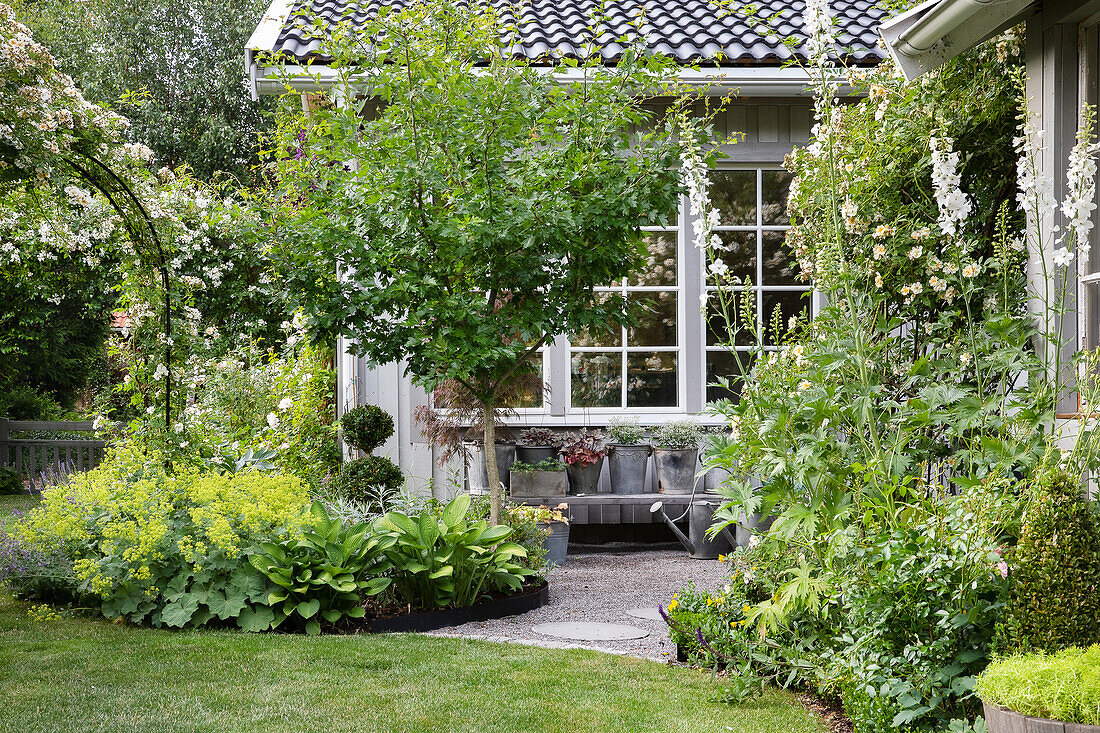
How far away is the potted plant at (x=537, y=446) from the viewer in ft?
22.7

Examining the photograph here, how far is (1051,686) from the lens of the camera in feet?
6.88

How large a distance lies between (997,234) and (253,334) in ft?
16.0

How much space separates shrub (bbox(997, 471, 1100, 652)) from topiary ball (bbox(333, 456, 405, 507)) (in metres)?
4.40

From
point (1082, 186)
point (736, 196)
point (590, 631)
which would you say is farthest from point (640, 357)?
point (1082, 186)

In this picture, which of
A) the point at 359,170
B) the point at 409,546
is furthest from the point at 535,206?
the point at 409,546

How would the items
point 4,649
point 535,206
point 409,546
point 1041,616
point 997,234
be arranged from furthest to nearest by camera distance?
1. point 535,206
2. point 409,546
3. point 4,649
4. point 997,234
5. point 1041,616

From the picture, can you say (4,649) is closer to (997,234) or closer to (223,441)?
(223,441)

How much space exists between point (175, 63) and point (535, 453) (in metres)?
13.5

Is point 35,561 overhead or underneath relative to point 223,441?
underneath

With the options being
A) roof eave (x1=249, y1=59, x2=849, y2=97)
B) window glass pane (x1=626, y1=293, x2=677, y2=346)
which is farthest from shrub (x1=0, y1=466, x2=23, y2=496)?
window glass pane (x1=626, y1=293, x2=677, y2=346)

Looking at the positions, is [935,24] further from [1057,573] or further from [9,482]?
[9,482]

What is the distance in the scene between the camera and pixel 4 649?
3.92 meters

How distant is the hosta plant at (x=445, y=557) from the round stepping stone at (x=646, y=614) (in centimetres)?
65

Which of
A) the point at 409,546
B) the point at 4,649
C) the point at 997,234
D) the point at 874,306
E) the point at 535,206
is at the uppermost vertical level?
the point at 535,206
